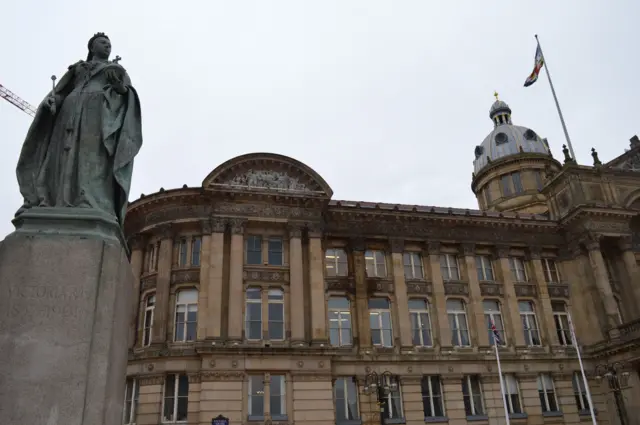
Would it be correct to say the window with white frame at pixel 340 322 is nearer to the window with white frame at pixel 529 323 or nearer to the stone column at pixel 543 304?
the window with white frame at pixel 529 323

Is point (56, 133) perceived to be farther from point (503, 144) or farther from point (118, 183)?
point (503, 144)

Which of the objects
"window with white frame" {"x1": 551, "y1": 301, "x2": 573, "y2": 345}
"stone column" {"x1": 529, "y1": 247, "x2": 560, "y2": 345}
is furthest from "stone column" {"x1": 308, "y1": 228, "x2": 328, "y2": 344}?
"window with white frame" {"x1": 551, "y1": 301, "x2": 573, "y2": 345}

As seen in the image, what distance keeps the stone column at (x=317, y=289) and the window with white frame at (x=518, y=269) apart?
1457cm

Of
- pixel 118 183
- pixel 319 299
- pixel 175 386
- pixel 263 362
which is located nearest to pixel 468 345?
pixel 319 299

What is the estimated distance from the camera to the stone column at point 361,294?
3272 centimetres

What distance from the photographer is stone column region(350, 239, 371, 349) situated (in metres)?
32.7

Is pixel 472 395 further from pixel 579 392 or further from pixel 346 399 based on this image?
pixel 346 399

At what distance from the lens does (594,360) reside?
35.5 meters

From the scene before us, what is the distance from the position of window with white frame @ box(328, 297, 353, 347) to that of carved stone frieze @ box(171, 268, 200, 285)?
834 centimetres

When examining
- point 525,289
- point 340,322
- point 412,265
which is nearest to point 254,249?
point 340,322

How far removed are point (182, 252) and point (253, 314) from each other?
6031 mm

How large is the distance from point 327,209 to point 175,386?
14.1 m

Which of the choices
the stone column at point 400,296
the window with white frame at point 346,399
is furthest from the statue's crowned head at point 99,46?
the stone column at point 400,296

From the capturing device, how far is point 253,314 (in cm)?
3089
